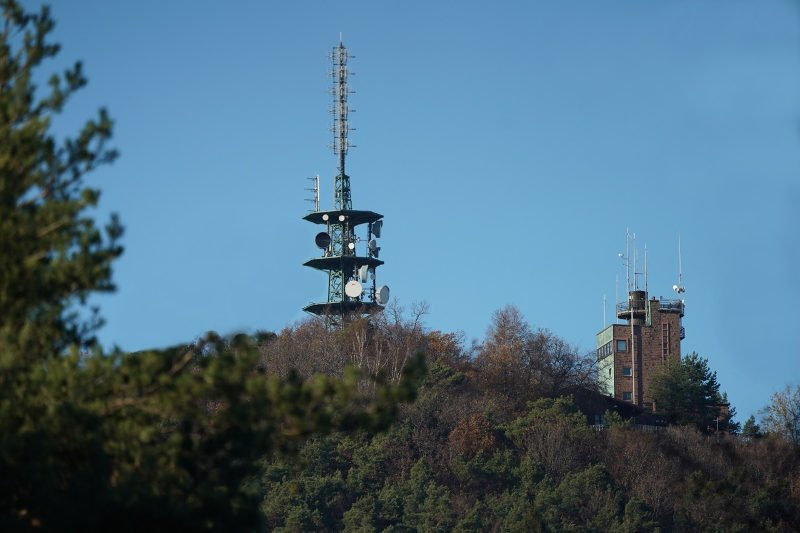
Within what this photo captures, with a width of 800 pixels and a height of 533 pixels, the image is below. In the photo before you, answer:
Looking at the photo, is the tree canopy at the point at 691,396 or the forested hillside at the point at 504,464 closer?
the forested hillside at the point at 504,464

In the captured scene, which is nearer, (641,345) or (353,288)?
(353,288)

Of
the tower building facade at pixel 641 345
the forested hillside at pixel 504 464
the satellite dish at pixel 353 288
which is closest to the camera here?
the forested hillside at pixel 504 464

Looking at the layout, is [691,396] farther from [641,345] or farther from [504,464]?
[504,464]

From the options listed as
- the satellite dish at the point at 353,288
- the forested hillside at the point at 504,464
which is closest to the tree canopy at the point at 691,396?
the forested hillside at the point at 504,464

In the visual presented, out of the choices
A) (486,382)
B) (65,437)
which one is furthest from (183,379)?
(486,382)

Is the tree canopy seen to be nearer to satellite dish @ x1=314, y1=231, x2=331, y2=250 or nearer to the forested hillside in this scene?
the forested hillside

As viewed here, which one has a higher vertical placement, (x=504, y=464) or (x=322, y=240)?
(x=322, y=240)

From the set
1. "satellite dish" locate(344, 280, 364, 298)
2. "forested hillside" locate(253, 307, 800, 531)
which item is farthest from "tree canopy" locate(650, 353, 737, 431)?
"satellite dish" locate(344, 280, 364, 298)

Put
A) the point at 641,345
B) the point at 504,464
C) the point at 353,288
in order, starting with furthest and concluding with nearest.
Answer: the point at 641,345, the point at 353,288, the point at 504,464

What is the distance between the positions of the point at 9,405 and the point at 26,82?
13.4ft

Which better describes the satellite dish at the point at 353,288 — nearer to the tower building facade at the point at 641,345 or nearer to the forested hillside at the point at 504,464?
the forested hillside at the point at 504,464

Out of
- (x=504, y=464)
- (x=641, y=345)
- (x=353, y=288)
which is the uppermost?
(x=353, y=288)

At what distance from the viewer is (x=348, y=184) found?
73625 mm

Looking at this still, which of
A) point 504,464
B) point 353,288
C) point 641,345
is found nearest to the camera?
point 504,464
